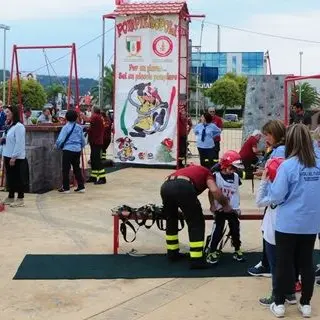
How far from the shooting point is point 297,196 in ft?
15.3

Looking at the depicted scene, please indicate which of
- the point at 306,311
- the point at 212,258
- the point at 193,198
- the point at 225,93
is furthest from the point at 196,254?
the point at 225,93

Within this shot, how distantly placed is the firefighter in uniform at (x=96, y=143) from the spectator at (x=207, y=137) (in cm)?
238

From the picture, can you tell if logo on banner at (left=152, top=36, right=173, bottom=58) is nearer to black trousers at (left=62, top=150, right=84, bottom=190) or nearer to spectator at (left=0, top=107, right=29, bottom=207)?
black trousers at (left=62, top=150, right=84, bottom=190)

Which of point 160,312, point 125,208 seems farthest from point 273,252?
point 125,208

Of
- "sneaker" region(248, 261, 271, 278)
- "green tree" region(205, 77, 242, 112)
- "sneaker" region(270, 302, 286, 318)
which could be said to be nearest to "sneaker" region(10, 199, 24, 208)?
"sneaker" region(248, 261, 271, 278)

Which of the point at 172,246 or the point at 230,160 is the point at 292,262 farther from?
the point at 172,246

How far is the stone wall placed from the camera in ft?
37.7

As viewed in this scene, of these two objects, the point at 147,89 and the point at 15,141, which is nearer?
the point at 15,141

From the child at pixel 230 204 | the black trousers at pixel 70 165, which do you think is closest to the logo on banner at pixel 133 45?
the black trousers at pixel 70 165

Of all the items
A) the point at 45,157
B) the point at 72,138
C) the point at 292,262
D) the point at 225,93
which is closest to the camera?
the point at 292,262

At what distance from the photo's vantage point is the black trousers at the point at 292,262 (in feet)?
15.6

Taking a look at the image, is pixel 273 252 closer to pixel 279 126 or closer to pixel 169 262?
pixel 279 126

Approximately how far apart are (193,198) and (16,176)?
4328 mm

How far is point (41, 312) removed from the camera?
5.04 m
